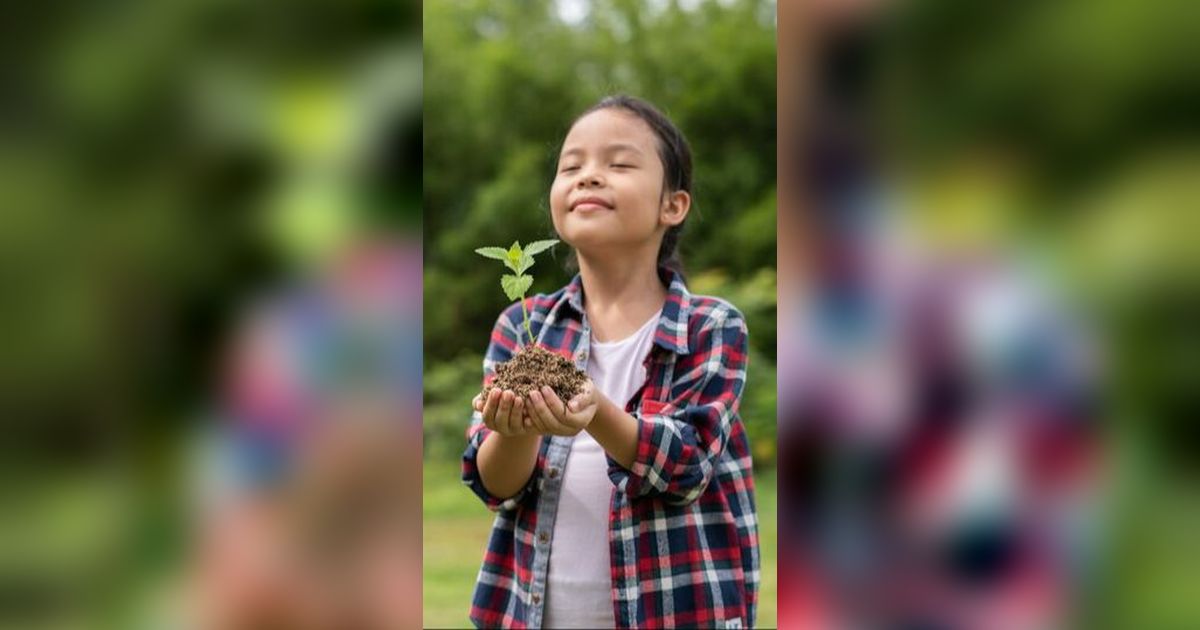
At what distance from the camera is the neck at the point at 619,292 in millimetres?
1940

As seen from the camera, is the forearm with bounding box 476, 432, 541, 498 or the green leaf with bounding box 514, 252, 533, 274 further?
the forearm with bounding box 476, 432, 541, 498

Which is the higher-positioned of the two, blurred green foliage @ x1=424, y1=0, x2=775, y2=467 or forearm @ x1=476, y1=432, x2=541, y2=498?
blurred green foliage @ x1=424, y1=0, x2=775, y2=467

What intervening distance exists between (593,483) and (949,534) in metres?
0.99

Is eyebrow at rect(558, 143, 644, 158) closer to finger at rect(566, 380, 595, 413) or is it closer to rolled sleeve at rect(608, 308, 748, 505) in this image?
rolled sleeve at rect(608, 308, 748, 505)

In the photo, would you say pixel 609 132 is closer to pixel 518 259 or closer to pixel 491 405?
pixel 518 259

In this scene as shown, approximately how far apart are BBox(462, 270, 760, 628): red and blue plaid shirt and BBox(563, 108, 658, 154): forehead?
0.77ft

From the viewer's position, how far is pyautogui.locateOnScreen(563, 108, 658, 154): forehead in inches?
73.1

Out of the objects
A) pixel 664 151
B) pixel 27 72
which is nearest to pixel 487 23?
pixel 664 151

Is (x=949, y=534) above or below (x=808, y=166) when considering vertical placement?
below

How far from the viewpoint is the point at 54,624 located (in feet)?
2.95

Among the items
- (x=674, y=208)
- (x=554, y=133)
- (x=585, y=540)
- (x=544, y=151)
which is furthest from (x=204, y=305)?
(x=554, y=133)

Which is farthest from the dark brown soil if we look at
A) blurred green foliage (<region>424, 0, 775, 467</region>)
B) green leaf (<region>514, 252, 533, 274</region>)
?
blurred green foliage (<region>424, 0, 775, 467</region>)

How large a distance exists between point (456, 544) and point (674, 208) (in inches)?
137

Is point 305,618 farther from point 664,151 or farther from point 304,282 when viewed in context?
point 664,151
